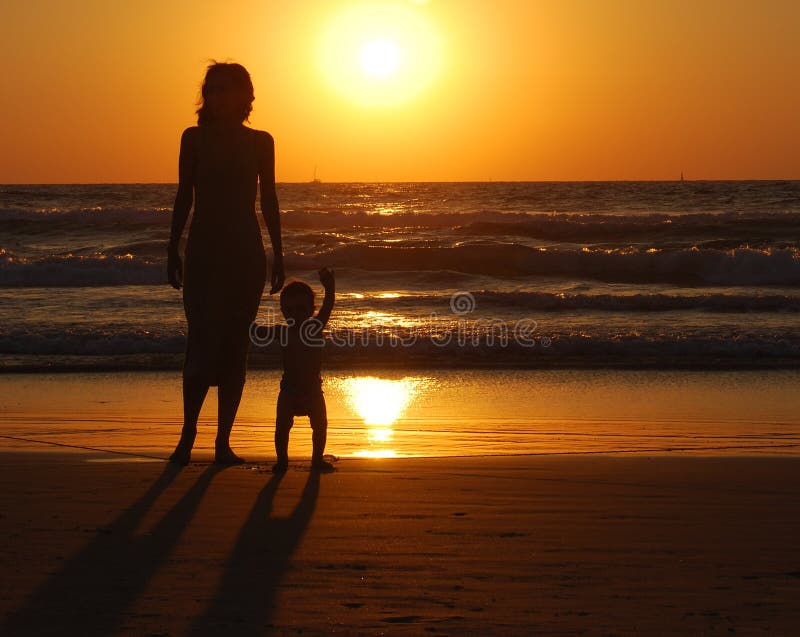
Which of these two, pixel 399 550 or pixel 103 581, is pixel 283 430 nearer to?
pixel 399 550

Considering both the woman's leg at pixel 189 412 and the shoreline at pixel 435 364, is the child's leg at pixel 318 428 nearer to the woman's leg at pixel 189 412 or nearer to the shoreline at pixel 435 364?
the woman's leg at pixel 189 412

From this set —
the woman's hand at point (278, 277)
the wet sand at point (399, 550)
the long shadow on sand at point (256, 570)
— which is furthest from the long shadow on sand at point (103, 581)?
the woman's hand at point (278, 277)

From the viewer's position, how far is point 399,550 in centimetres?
314

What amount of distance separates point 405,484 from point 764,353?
729cm

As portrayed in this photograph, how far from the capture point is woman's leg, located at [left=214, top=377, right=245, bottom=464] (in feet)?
14.8

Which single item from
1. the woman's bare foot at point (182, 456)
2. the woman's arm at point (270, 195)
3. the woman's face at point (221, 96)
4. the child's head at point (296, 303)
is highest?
the woman's face at point (221, 96)

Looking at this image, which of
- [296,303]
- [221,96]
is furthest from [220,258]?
[221,96]

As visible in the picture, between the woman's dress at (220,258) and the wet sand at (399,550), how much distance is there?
0.55 meters

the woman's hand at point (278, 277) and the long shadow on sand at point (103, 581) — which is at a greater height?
the woman's hand at point (278, 277)

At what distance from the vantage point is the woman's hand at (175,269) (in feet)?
14.3

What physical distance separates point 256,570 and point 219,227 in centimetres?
185

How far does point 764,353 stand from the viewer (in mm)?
10383

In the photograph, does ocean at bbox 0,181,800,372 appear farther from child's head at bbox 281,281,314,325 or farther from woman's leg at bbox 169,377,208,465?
child's head at bbox 281,281,314,325

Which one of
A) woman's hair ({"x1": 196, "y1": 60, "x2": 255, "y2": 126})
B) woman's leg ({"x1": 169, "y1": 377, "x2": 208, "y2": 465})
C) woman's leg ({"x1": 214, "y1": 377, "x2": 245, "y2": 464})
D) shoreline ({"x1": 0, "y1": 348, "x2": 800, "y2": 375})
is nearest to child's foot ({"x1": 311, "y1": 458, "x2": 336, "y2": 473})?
woman's leg ({"x1": 214, "y1": 377, "x2": 245, "y2": 464})
